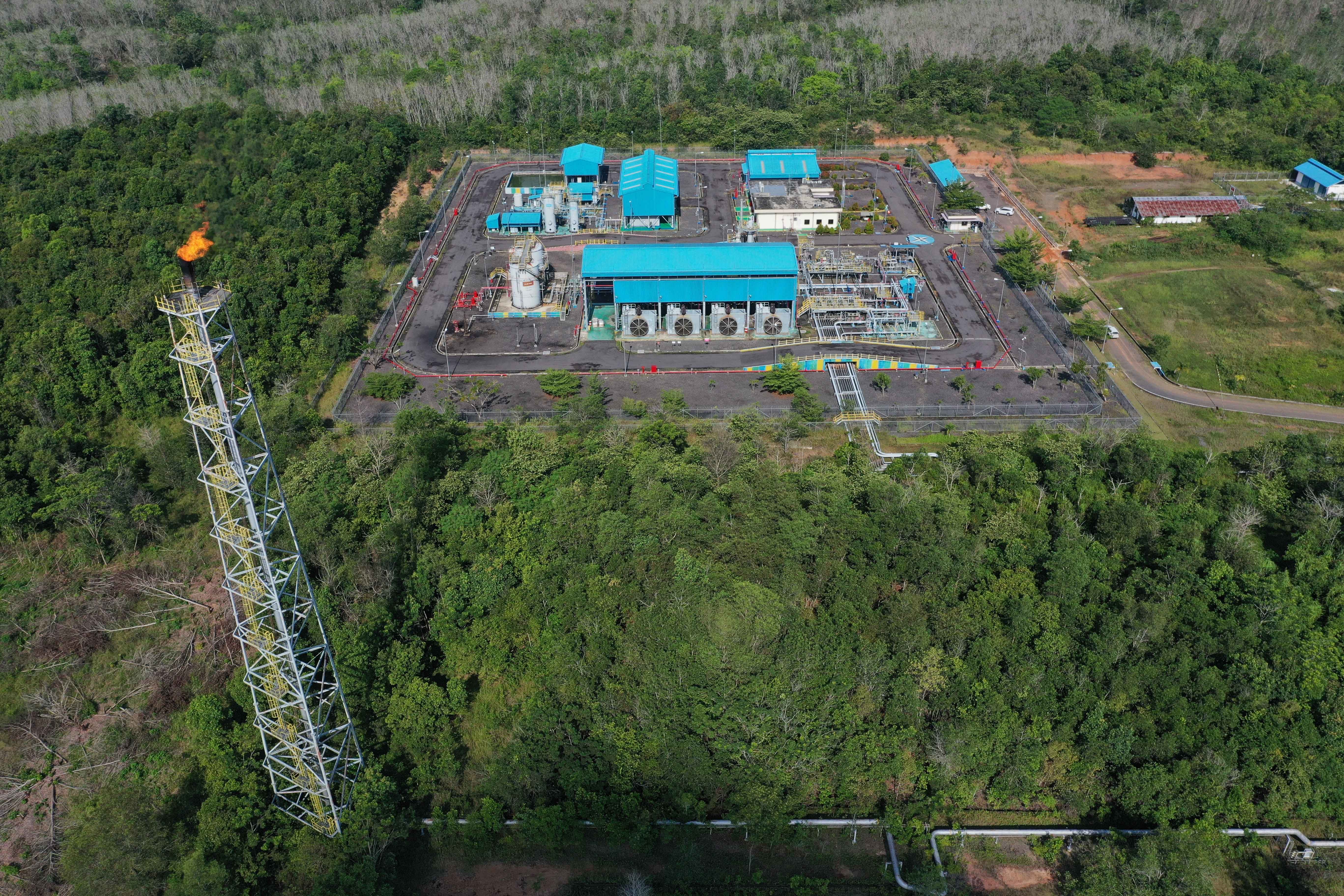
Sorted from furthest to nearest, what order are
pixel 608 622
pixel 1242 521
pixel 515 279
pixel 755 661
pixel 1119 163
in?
pixel 1119 163, pixel 515 279, pixel 1242 521, pixel 608 622, pixel 755 661

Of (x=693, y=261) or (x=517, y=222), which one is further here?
(x=517, y=222)

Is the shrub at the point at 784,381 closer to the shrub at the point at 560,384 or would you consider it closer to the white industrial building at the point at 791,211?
the shrub at the point at 560,384

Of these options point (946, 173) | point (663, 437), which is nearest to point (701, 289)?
point (663, 437)

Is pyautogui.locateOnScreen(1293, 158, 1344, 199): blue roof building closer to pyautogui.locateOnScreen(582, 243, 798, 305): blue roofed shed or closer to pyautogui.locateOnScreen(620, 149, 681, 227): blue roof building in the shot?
pyautogui.locateOnScreen(582, 243, 798, 305): blue roofed shed

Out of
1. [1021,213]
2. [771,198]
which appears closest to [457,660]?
[771,198]

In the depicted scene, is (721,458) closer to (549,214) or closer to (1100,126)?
(549,214)

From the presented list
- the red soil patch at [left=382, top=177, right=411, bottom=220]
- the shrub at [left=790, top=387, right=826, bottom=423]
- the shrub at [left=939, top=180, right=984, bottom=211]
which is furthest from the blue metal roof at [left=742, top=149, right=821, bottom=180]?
the shrub at [left=790, top=387, right=826, bottom=423]
